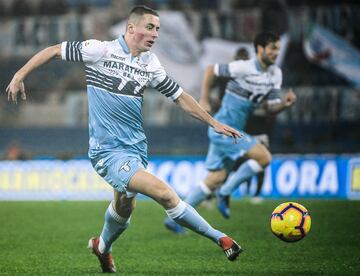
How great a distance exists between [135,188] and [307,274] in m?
1.69

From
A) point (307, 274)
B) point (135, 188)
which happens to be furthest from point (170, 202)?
point (307, 274)

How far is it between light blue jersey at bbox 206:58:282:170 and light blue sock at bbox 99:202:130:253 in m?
3.83

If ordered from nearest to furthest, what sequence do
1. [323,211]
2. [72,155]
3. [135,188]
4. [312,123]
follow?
[135,188]
[323,211]
[72,155]
[312,123]

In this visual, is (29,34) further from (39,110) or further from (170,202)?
(170,202)

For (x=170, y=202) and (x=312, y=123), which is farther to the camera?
(x=312, y=123)

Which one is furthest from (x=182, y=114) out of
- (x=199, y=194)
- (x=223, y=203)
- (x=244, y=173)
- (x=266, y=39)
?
(x=266, y=39)

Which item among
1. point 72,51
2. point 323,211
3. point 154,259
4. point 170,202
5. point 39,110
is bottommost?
point 39,110

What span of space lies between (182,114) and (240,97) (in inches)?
562

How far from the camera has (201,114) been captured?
7086 millimetres

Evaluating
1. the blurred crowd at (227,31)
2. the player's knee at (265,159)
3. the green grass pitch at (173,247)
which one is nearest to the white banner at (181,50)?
the blurred crowd at (227,31)

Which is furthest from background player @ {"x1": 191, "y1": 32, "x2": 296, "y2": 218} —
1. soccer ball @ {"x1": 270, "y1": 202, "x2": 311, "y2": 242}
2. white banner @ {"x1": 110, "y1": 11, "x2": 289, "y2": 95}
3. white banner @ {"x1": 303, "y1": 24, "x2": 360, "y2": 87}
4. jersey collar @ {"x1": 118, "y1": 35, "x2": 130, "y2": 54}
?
white banner @ {"x1": 110, "y1": 11, "x2": 289, "y2": 95}

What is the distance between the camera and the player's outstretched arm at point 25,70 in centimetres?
650

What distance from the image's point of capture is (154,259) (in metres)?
8.27

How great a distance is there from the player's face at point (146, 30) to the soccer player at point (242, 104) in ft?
10.9
